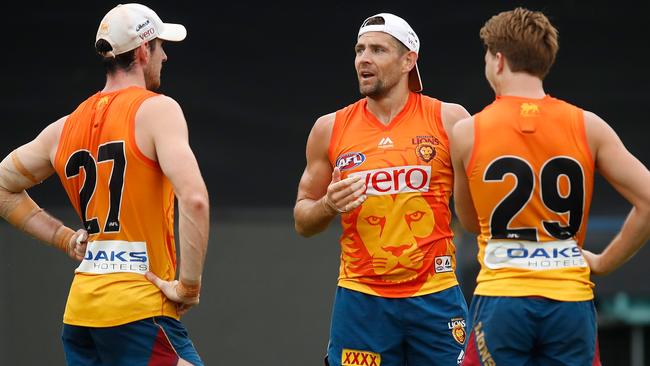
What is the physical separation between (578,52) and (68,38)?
3.45 metres

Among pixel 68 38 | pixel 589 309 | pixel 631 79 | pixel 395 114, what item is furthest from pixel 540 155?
pixel 68 38

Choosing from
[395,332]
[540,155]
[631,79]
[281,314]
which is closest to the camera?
[540,155]

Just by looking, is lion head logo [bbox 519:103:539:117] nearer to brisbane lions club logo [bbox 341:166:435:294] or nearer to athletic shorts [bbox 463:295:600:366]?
athletic shorts [bbox 463:295:600:366]

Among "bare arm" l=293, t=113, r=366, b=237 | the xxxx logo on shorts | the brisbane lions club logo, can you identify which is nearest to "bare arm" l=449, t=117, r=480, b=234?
the brisbane lions club logo

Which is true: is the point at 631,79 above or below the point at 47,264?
above

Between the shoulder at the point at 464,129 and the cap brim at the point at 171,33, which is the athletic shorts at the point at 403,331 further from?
the cap brim at the point at 171,33

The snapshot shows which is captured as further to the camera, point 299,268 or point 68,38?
point 68,38

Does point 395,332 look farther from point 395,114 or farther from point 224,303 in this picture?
point 224,303

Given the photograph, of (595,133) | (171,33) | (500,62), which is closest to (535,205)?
(595,133)

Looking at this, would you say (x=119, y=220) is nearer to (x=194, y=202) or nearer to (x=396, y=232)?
(x=194, y=202)

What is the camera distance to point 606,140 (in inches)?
159

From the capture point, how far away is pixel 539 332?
A: 402 cm

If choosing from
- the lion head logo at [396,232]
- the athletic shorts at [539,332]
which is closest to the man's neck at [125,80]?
the lion head logo at [396,232]

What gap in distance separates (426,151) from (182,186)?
127 centimetres
